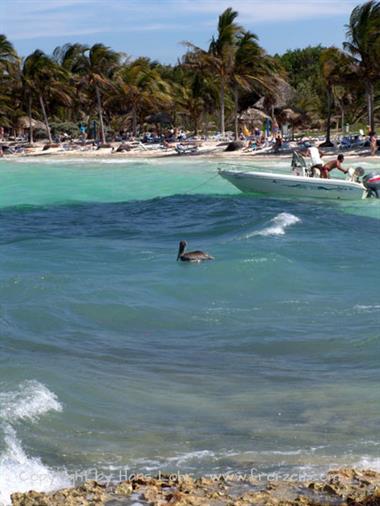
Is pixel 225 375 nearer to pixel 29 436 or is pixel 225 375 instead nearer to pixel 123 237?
pixel 29 436

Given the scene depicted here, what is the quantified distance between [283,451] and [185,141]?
143 ft

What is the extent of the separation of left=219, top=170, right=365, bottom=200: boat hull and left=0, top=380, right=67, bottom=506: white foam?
16266 mm

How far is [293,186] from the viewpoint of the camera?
24609 mm

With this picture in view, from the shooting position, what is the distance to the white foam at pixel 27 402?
311 inches

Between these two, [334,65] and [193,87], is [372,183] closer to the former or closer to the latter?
[334,65]

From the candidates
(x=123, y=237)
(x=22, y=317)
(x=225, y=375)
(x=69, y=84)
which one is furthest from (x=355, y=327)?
(x=69, y=84)

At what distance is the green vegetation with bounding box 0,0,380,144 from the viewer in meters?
44.2

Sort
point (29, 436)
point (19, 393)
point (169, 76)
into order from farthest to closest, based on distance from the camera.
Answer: point (169, 76)
point (19, 393)
point (29, 436)

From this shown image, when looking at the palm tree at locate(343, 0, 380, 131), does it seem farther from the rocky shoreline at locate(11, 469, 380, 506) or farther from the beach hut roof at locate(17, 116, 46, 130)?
the rocky shoreline at locate(11, 469, 380, 506)

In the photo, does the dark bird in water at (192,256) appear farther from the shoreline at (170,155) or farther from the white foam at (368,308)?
the shoreline at (170,155)

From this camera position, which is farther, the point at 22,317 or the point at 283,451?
the point at 22,317

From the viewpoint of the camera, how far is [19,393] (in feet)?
28.0

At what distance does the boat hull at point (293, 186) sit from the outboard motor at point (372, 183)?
19 cm

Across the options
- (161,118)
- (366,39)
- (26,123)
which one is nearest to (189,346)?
(366,39)
